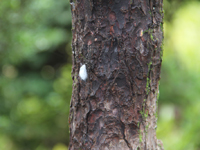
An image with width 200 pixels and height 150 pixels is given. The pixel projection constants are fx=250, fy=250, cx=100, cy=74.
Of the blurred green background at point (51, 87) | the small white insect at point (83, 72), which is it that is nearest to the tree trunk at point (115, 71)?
the small white insect at point (83, 72)

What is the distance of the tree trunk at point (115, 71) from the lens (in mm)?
997

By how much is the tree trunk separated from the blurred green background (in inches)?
62.2

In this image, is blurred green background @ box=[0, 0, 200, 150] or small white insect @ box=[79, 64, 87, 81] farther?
blurred green background @ box=[0, 0, 200, 150]

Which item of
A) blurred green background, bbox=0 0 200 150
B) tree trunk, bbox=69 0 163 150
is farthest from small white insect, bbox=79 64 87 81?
blurred green background, bbox=0 0 200 150

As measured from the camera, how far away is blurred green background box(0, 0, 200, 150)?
9.33ft

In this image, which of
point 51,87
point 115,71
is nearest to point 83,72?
point 115,71

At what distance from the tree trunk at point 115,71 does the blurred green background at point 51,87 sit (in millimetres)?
1579

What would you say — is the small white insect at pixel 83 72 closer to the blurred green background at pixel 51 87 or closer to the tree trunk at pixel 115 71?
the tree trunk at pixel 115 71

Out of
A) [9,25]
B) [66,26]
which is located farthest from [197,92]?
[9,25]

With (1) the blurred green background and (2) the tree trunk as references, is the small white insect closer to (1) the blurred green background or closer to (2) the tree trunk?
(2) the tree trunk

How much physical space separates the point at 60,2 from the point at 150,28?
248 cm

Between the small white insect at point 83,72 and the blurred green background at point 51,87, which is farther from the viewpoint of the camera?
the blurred green background at point 51,87

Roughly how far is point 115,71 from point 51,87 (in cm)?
250

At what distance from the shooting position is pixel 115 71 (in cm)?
102
